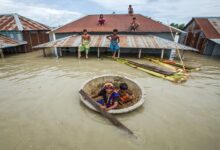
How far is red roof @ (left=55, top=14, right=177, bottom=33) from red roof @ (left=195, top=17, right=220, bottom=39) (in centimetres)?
459

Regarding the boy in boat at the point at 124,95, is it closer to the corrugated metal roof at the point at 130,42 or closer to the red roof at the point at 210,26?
the corrugated metal roof at the point at 130,42

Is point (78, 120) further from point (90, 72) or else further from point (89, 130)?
point (90, 72)

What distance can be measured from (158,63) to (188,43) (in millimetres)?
11297

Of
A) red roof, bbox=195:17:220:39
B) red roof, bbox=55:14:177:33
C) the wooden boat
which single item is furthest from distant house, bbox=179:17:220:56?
the wooden boat

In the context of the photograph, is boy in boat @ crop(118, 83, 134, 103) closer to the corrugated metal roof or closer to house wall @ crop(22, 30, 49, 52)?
the corrugated metal roof

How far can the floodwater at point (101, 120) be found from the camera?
3076 millimetres

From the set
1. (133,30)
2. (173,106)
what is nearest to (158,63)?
(133,30)

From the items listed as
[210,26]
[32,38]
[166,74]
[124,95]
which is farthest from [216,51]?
[32,38]

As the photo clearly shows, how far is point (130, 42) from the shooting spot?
38.2 feet

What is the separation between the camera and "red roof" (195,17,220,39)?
45.5ft

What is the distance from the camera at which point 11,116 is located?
398cm

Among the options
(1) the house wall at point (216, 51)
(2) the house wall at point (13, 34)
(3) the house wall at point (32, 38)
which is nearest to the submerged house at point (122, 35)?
(3) the house wall at point (32, 38)

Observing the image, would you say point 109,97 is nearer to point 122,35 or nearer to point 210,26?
point 122,35

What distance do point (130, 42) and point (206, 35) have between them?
8379mm
